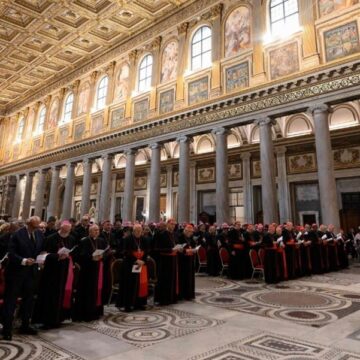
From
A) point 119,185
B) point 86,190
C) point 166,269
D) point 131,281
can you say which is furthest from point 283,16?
point 119,185

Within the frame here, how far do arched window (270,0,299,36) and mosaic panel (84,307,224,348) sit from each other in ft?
38.0

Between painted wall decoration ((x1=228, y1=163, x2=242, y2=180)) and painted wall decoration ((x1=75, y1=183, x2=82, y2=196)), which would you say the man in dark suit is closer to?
painted wall decoration ((x1=228, y1=163, x2=242, y2=180))

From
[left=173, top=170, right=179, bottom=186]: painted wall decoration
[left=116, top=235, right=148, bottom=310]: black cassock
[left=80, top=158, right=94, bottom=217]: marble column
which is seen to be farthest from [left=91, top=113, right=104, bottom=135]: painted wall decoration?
[left=116, top=235, right=148, bottom=310]: black cassock

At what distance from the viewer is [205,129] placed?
1363 cm

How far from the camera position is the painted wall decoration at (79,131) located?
66.9 ft

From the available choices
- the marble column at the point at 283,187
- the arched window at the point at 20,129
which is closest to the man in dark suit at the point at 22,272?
the marble column at the point at 283,187

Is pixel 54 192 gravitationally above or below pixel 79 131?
below

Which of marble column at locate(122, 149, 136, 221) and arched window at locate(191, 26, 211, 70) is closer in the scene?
arched window at locate(191, 26, 211, 70)

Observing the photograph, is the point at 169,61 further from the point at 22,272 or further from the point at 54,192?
the point at 22,272

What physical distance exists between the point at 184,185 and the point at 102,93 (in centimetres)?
993

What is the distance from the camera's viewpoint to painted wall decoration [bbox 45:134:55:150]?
75.4 ft

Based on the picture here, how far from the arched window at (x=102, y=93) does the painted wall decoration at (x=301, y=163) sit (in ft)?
38.6

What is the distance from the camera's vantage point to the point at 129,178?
16609 millimetres

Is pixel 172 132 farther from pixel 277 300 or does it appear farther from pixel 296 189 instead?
pixel 277 300
